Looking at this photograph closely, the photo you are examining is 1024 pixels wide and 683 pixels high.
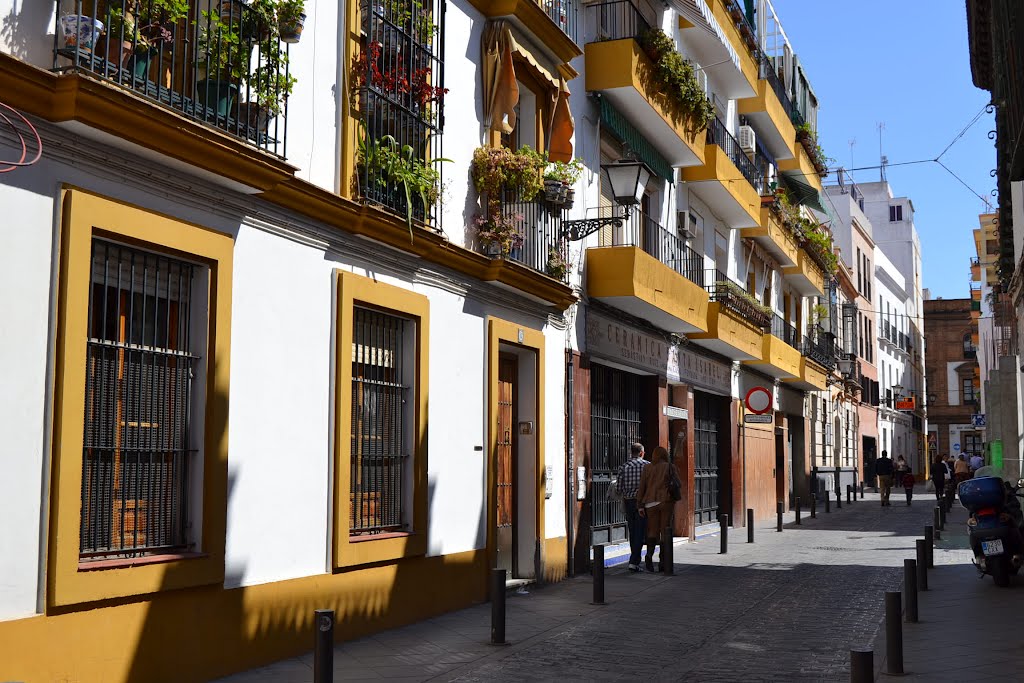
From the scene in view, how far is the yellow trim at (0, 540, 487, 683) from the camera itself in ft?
23.2

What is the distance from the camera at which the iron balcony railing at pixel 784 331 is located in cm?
3077

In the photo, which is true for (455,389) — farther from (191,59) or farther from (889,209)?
(889,209)

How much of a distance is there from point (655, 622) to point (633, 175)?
626 cm

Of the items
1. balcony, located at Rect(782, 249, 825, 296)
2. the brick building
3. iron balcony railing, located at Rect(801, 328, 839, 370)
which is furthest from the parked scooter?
the brick building

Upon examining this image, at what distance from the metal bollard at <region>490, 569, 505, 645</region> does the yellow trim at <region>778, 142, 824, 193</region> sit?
2526 centimetres

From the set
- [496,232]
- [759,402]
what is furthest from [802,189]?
[496,232]

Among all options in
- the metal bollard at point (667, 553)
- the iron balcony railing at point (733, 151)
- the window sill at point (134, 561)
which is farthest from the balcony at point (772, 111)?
the window sill at point (134, 561)

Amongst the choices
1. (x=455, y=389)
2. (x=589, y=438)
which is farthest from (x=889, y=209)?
(x=455, y=389)

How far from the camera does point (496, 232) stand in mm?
13625

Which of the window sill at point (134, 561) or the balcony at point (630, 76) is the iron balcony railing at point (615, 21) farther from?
the window sill at point (134, 561)

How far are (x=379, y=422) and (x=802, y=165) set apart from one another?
83.2 feet

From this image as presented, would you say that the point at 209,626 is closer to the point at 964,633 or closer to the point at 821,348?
the point at 964,633

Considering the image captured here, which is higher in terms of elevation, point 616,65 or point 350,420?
point 616,65

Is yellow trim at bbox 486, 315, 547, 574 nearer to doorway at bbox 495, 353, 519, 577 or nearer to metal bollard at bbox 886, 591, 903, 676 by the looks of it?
doorway at bbox 495, 353, 519, 577
